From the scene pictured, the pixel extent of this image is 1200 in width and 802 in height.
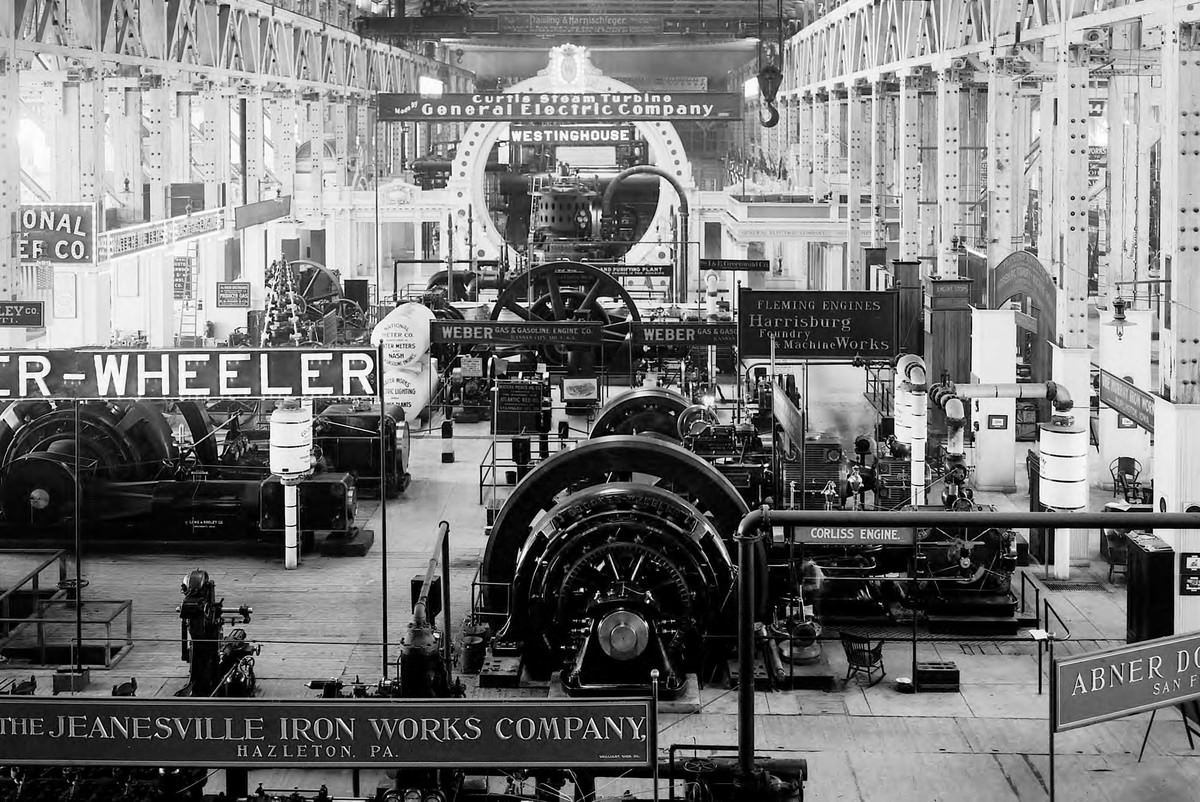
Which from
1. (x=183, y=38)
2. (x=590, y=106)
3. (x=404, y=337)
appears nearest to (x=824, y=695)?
(x=404, y=337)

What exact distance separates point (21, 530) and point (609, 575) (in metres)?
9.71

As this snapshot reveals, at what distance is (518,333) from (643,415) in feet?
8.56

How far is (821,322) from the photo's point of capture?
64.8ft

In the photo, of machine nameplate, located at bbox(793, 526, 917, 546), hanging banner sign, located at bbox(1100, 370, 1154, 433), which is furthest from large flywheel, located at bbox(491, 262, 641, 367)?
machine nameplate, located at bbox(793, 526, 917, 546)

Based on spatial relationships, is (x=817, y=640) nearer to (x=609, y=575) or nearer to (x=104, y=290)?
(x=609, y=575)

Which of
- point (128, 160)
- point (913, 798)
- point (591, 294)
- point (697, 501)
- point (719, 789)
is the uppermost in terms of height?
point (128, 160)

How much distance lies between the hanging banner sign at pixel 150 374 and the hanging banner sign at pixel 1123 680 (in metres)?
9.05

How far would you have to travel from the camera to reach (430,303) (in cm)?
3453

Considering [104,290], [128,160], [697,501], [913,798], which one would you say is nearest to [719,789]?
[913,798]

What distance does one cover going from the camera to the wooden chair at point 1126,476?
2173 centimetres

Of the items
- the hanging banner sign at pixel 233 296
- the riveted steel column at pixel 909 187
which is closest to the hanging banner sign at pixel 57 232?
the hanging banner sign at pixel 233 296

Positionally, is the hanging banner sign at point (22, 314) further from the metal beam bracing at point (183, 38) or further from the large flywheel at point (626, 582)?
the large flywheel at point (626, 582)

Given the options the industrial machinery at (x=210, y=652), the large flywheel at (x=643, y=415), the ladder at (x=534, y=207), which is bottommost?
the industrial machinery at (x=210, y=652)

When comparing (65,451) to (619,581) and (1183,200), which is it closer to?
(619,581)
